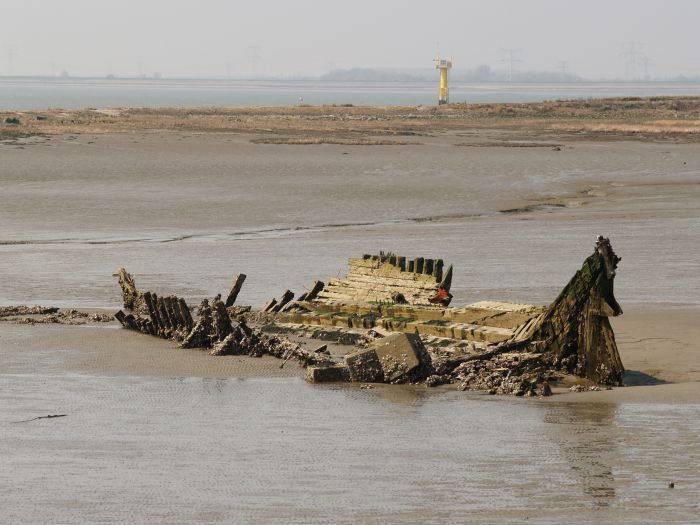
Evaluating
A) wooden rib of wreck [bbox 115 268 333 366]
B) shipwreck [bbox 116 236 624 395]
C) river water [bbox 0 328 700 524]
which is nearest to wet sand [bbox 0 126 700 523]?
river water [bbox 0 328 700 524]

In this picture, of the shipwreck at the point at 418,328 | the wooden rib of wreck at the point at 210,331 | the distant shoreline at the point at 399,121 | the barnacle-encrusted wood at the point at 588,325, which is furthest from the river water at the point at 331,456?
the distant shoreline at the point at 399,121

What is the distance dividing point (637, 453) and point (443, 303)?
20.6 feet

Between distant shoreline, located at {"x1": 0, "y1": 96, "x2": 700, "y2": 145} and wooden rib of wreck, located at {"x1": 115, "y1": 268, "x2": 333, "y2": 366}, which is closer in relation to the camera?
wooden rib of wreck, located at {"x1": 115, "y1": 268, "x2": 333, "y2": 366}

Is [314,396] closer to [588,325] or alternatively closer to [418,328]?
[418,328]

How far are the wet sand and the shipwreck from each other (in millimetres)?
367

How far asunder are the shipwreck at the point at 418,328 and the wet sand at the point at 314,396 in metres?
0.37

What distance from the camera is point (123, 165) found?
1713 inches

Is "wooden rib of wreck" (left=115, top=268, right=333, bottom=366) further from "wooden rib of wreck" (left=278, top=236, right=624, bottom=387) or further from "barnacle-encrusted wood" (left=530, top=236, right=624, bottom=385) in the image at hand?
"barnacle-encrusted wood" (left=530, top=236, right=624, bottom=385)

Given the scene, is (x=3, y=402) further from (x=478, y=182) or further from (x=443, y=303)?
(x=478, y=182)

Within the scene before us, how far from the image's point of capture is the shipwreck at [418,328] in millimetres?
12734

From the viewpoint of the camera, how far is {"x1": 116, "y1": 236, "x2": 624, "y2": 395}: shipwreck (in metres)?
12.7

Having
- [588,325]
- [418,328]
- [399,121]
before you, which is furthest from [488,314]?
[399,121]

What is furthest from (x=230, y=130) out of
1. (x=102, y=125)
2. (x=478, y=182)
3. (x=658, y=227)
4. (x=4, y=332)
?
(x=4, y=332)

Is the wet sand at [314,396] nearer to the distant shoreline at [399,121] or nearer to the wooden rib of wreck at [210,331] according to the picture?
the wooden rib of wreck at [210,331]
